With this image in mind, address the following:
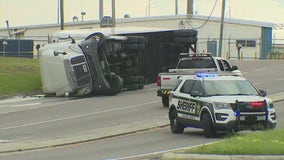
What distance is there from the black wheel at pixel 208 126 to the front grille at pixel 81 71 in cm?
1671

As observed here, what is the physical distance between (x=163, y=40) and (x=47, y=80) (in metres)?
8.27

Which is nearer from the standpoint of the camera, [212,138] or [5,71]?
[212,138]

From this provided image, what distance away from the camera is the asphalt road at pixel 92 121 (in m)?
15.7

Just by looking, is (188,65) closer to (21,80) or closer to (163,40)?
(163,40)

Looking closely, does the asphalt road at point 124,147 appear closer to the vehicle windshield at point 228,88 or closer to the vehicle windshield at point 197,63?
the vehicle windshield at point 228,88

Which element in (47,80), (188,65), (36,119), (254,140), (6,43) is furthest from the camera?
(6,43)

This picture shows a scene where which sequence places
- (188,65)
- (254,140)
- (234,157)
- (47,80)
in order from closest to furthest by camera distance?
(234,157)
(254,140)
(188,65)
(47,80)

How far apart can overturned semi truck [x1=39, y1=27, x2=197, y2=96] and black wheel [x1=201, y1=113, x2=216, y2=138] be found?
16.6 meters

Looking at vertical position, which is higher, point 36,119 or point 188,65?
point 188,65

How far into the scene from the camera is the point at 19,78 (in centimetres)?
3816

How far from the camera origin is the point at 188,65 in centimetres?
2895

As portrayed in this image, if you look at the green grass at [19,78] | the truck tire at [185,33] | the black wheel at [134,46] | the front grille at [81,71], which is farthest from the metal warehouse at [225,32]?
the front grille at [81,71]

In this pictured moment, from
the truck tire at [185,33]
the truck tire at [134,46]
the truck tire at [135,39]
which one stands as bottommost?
the truck tire at [134,46]

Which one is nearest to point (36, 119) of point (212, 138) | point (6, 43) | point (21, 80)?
point (212, 138)
